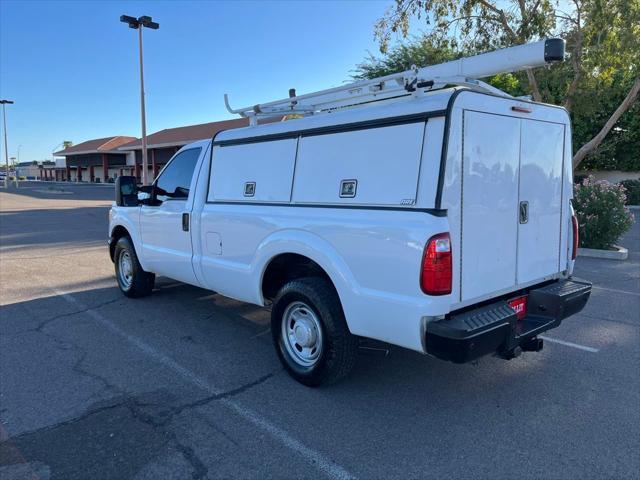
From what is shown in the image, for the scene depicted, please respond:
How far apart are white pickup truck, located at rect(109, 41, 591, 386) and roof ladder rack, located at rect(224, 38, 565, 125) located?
0.09 m

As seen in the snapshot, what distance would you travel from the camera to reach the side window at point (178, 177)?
216 inches

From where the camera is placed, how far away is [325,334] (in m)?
3.80

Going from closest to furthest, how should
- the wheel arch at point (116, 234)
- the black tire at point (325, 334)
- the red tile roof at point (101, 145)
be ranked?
the black tire at point (325, 334) < the wheel arch at point (116, 234) < the red tile roof at point (101, 145)

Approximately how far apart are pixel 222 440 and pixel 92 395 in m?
1.34

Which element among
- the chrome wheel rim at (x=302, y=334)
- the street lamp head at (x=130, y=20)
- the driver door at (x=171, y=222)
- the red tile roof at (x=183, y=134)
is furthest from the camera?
the red tile roof at (x=183, y=134)

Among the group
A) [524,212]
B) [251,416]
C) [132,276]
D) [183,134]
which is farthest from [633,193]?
[183,134]

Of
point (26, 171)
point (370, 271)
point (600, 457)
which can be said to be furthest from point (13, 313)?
point (26, 171)

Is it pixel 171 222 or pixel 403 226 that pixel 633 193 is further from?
pixel 403 226

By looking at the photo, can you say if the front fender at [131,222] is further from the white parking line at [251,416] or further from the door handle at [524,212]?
the door handle at [524,212]

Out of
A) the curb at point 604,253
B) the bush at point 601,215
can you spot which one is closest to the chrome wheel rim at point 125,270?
the bush at point 601,215

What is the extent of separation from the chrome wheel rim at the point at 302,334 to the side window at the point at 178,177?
2114 mm

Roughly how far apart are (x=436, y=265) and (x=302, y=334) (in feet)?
4.77

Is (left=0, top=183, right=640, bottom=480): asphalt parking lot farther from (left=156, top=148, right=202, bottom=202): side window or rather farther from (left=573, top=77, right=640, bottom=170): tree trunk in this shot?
(left=573, top=77, right=640, bottom=170): tree trunk

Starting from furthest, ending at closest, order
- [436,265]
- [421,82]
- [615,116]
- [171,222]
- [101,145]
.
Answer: [101,145]
[615,116]
[171,222]
[421,82]
[436,265]
